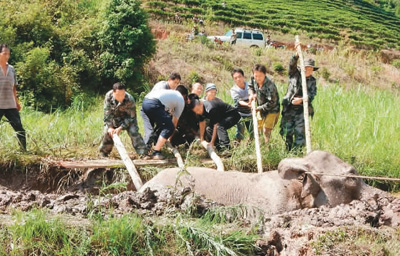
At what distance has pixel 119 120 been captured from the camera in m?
7.21

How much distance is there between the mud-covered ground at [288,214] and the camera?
4.00 meters

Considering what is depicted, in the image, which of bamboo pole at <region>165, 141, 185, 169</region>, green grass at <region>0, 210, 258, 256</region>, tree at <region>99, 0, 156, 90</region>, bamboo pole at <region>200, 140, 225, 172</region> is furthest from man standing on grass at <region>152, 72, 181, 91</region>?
tree at <region>99, 0, 156, 90</region>

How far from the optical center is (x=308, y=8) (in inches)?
1761

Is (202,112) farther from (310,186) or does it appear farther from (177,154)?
(310,186)

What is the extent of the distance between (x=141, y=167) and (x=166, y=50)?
44.1 feet

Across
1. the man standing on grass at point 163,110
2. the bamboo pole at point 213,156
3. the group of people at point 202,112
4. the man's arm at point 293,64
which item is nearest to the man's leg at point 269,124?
the group of people at point 202,112

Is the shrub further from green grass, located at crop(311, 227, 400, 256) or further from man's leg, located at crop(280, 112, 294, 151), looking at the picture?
green grass, located at crop(311, 227, 400, 256)

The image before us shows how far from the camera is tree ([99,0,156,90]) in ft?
49.4

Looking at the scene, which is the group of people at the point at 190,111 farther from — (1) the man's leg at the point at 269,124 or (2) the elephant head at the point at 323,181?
(2) the elephant head at the point at 323,181

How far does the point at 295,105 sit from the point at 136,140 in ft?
7.80

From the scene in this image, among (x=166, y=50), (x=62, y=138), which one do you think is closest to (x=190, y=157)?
(x=62, y=138)

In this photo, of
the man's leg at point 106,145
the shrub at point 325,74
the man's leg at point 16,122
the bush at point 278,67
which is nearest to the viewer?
the man's leg at point 16,122

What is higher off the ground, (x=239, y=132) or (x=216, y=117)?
(x=216, y=117)

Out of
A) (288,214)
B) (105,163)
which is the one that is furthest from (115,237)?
(105,163)
